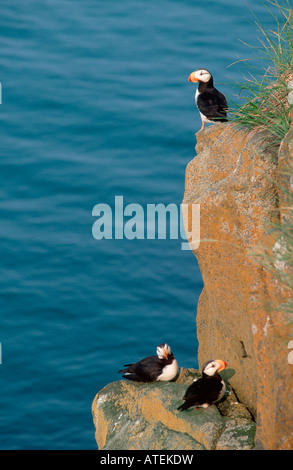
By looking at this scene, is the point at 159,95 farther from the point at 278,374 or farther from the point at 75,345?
the point at 278,374

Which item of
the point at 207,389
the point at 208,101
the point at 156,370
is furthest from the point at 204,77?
the point at 207,389

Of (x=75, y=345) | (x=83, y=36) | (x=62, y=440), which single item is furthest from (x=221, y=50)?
(x=62, y=440)

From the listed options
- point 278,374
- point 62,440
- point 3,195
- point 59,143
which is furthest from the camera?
point 59,143

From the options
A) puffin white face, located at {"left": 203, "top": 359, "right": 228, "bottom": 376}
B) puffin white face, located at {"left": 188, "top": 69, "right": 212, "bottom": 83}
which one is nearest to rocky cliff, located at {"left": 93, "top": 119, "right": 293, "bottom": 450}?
puffin white face, located at {"left": 203, "top": 359, "right": 228, "bottom": 376}

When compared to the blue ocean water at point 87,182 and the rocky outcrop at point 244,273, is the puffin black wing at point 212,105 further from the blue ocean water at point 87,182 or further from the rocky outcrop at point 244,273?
the rocky outcrop at point 244,273

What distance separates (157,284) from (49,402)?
3.40m

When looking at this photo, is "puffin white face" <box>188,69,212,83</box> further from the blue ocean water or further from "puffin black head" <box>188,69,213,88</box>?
the blue ocean water

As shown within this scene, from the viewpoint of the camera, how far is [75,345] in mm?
15266

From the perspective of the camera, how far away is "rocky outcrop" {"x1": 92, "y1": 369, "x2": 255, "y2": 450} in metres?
7.05

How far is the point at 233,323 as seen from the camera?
305 inches

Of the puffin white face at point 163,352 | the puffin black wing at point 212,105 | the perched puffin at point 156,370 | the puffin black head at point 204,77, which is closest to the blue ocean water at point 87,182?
the puffin black head at point 204,77

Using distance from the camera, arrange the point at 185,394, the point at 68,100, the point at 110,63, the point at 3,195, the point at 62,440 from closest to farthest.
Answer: the point at 185,394
the point at 62,440
the point at 3,195
the point at 68,100
the point at 110,63

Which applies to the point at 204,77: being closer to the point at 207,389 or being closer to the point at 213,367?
the point at 213,367

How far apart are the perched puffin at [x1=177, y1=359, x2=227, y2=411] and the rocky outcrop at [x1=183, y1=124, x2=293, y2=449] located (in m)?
0.31
